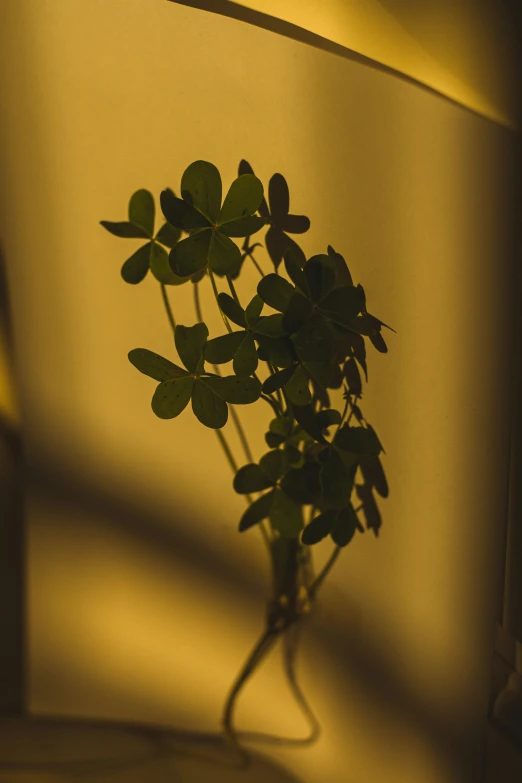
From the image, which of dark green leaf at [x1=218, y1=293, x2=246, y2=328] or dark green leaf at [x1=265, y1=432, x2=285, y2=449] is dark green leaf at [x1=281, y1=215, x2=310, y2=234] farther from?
dark green leaf at [x1=265, y1=432, x2=285, y2=449]

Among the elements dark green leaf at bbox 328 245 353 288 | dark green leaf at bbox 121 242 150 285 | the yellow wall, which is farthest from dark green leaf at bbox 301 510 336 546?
the yellow wall

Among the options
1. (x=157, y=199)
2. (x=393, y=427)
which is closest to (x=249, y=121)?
(x=157, y=199)

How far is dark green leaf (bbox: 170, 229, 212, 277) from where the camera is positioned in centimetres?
85

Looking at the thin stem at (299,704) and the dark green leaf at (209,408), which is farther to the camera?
the thin stem at (299,704)

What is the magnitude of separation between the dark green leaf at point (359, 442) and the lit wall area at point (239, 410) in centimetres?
14

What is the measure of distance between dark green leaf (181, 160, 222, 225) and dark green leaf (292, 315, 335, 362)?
195mm

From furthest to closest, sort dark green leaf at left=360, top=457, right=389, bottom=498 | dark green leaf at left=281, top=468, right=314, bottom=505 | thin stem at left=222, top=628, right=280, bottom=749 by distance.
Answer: thin stem at left=222, top=628, right=280, bottom=749 < dark green leaf at left=360, top=457, right=389, bottom=498 < dark green leaf at left=281, top=468, right=314, bottom=505

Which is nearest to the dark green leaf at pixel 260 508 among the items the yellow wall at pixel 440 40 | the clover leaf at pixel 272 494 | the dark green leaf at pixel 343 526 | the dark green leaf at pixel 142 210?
the clover leaf at pixel 272 494

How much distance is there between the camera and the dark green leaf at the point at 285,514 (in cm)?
95

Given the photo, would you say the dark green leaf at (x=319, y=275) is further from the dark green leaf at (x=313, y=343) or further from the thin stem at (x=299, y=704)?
the thin stem at (x=299, y=704)

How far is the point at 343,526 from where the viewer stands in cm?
92

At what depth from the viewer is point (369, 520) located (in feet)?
3.44

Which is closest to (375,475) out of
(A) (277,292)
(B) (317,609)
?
(B) (317,609)

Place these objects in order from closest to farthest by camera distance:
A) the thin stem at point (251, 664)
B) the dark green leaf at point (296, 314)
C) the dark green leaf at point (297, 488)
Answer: the dark green leaf at point (296, 314)
the dark green leaf at point (297, 488)
the thin stem at point (251, 664)
